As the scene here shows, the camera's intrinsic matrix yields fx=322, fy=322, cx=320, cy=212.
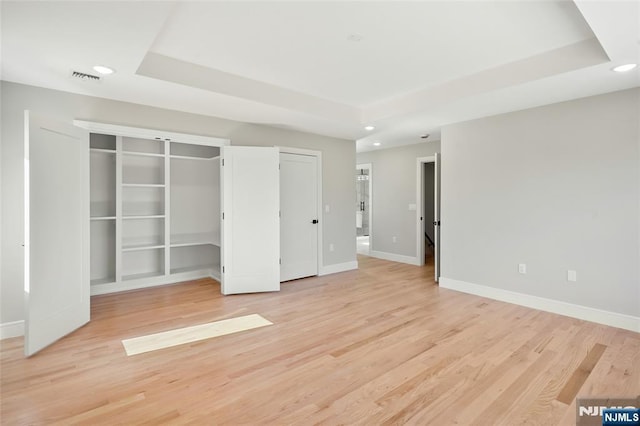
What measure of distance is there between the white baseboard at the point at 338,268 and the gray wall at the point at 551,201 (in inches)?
71.7

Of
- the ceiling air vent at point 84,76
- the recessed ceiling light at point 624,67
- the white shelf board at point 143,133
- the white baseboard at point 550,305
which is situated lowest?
the white baseboard at point 550,305

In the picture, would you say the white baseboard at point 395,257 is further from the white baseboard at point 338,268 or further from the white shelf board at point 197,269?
the white shelf board at point 197,269

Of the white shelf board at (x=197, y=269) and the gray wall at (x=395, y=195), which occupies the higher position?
the gray wall at (x=395, y=195)

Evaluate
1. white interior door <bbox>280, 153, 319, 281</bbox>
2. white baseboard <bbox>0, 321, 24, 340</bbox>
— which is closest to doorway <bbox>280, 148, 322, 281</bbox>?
white interior door <bbox>280, 153, 319, 281</bbox>

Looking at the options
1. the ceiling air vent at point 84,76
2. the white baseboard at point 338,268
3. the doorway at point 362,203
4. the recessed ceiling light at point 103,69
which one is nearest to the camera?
the recessed ceiling light at point 103,69

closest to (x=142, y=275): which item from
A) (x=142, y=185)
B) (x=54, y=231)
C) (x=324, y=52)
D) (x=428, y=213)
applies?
(x=142, y=185)

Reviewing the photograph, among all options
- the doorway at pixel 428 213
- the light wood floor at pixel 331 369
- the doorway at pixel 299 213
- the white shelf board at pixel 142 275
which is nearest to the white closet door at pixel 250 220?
the doorway at pixel 299 213

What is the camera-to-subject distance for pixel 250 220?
15.4ft

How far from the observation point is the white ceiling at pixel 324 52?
2287 mm

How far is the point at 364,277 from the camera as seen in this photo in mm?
5641

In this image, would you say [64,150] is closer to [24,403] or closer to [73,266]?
[73,266]

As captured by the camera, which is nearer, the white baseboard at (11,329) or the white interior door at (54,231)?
the white interior door at (54,231)

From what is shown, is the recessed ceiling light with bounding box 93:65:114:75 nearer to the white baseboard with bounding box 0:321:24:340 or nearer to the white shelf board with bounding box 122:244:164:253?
the white shelf board with bounding box 122:244:164:253

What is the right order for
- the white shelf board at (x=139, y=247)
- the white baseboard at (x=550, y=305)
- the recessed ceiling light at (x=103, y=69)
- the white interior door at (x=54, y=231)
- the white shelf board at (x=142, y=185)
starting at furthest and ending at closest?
1. the white shelf board at (x=139, y=247)
2. the white shelf board at (x=142, y=185)
3. the white baseboard at (x=550, y=305)
4. the recessed ceiling light at (x=103, y=69)
5. the white interior door at (x=54, y=231)
